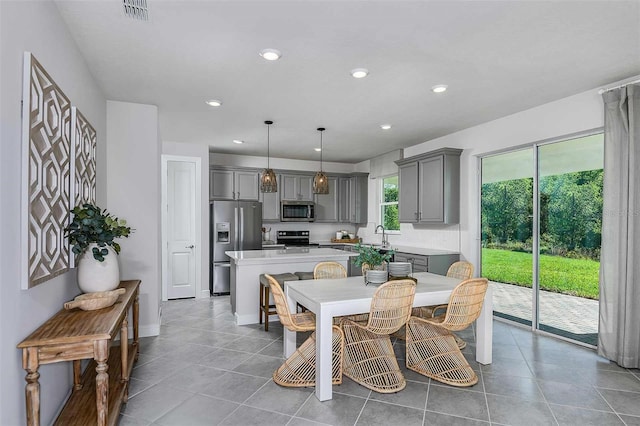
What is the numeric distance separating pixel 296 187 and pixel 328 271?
147 inches

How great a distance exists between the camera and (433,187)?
539cm

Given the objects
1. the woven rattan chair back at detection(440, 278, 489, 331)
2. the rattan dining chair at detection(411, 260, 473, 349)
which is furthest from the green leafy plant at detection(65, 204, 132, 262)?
the rattan dining chair at detection(411, 260, 473, 349)

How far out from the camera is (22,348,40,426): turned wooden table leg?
5.52 feet

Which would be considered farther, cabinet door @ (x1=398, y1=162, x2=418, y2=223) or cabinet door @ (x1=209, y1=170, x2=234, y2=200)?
cabinet door @ (x1=209, y1=170, x2=234, y2=200)

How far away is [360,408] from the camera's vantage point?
8.44ft

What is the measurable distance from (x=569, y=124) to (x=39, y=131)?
4.50 m

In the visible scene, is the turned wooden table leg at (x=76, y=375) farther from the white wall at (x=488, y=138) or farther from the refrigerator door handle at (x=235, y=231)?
the white wall at (x=488, y=138)

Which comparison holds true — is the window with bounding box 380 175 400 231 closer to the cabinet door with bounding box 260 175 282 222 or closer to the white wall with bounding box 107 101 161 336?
the cabinet door with bounding box 260 175 282 222

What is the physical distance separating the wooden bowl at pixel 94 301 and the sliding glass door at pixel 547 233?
430cm

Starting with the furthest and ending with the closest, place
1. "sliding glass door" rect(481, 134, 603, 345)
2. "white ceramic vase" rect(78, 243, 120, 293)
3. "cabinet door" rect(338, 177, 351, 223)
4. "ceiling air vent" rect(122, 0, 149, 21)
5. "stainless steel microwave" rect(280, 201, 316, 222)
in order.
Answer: "cabinet door" rect(338, 177, 351, 223) < "stainless steel microwave" rect(280, 201, 316, 222) < "sliding glass door" rect(481, 134, 603, 345) < "white ceramic vase" rect(78, 243, 120, 293) < "ceiling air vent" rect(122, 0, 149, 21)

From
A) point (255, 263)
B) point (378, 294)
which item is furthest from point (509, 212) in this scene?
point (255, 263)

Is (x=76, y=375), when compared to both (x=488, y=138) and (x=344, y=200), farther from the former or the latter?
(x=344, y=200)

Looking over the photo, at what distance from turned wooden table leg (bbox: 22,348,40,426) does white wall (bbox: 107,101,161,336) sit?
7.72 feet

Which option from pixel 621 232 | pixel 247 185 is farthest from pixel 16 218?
pixel 247 185
